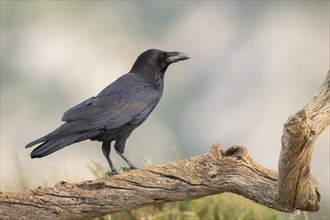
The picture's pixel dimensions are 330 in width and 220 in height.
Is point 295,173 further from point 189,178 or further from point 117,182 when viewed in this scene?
point 117,182

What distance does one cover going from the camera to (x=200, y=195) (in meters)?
5.70

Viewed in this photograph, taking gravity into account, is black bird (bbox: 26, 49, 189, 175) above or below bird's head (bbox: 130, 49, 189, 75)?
below

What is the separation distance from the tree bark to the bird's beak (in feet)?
4.92

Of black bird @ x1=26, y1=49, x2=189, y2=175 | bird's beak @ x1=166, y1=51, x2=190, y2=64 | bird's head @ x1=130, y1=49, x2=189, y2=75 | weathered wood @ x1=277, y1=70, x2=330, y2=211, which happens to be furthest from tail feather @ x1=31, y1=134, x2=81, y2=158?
weathered wood @ x1=277, y1=70, x2=330, y2=211

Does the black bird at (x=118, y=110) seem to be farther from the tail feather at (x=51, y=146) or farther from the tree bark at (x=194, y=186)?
the tree bark at (x=194, y=186)

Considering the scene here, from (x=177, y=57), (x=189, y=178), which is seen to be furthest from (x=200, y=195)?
(x=177, y=57)

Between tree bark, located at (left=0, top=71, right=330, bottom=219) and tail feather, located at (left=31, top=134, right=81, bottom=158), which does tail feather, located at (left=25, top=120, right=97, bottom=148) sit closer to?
tail feather, located at (left=31, top=134, right=81, bottom=158)

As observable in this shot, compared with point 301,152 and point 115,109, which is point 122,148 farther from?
point 301,152

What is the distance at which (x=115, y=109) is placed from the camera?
251 inches

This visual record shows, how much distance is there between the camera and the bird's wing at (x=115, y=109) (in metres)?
6.24

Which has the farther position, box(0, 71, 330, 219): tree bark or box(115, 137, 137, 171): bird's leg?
box(115, 137, 137, 171): bird's leg

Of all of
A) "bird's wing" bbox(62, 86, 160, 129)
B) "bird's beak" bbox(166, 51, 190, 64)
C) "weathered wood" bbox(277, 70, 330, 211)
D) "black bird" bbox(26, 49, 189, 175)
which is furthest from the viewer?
"bird's beak" bbox(166, 51, 190, 64)

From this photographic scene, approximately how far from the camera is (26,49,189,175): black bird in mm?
6078

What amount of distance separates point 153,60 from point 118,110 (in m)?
0.84
